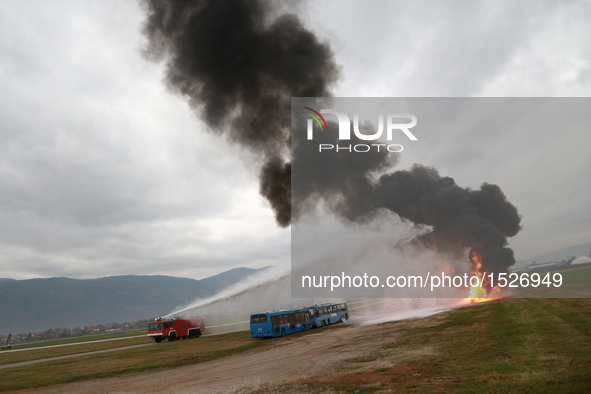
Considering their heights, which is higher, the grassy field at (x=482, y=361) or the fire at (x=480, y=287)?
the fire at (x=480, y=287)

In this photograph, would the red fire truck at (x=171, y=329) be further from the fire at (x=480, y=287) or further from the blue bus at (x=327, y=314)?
the fire at (x=480, y=287)

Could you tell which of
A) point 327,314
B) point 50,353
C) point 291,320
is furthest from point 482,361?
point 50,353

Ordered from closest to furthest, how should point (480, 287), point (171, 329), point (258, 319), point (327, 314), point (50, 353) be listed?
point (258, 319), point (171, 329), point (327, 314), point (480, 287), point (50, 353)

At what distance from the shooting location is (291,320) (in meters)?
43.2

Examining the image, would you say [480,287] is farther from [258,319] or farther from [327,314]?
[258,319]

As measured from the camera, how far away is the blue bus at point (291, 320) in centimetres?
4031

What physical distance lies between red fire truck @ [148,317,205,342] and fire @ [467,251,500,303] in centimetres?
3948

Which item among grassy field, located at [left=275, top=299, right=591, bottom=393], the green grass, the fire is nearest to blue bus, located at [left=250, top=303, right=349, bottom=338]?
grassy field, located at [left=275, top=299, right=591, bottom=393]

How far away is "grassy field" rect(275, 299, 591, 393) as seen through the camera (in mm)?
12570

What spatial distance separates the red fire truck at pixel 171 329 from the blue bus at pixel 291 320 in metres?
13.5

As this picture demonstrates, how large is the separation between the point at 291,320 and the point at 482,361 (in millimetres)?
29413

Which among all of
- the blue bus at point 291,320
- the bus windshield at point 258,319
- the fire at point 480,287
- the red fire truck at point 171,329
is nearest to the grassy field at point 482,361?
the blue bus at point 291,320

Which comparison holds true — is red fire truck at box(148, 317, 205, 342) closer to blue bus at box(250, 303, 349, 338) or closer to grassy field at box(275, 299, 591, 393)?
blue bus at box(250, 303, 349, 338)

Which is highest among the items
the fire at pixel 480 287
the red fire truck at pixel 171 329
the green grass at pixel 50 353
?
the fire at pixel 480 287
